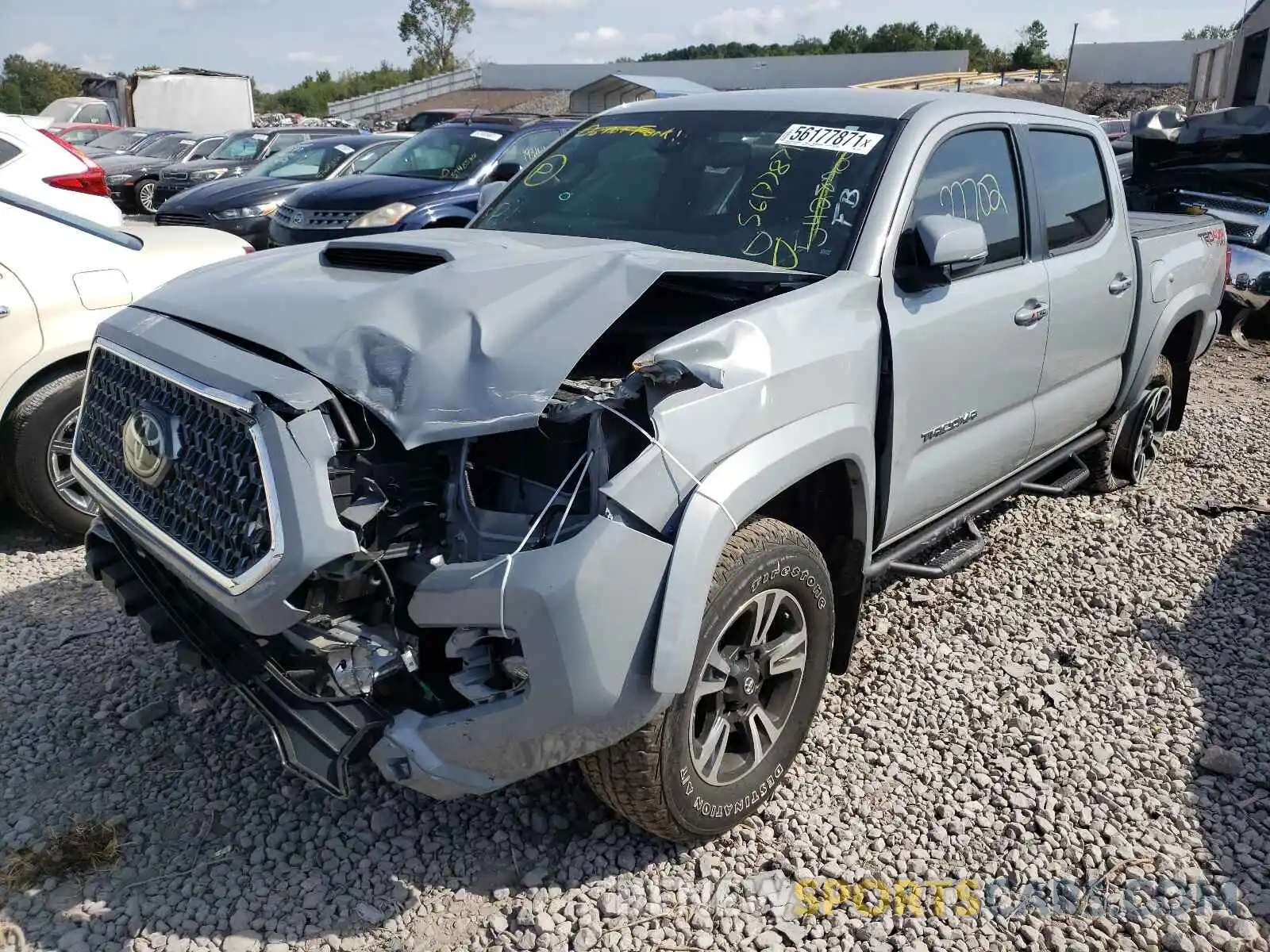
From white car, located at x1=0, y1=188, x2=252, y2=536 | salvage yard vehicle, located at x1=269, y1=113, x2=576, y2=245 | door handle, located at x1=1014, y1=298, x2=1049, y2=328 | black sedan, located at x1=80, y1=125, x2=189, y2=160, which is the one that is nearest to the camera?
door handle, located at x1=1014, y1=298, x2=1049, y2=328

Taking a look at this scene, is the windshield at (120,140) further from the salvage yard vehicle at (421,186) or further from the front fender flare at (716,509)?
the front fender flare at (716,509)

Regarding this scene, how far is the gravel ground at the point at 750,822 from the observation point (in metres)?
2.53

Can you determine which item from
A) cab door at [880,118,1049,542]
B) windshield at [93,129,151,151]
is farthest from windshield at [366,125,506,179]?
windshield at [93,129,151,151]

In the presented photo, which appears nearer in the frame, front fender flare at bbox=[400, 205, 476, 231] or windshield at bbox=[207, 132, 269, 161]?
front fender flare at bbox=[400, 205, 476, 231]

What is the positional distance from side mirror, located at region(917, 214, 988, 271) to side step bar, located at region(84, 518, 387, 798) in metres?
2.05

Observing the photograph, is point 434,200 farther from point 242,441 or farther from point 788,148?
point 242,441

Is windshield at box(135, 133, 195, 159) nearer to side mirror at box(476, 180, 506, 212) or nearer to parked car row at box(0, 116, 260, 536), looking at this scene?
parked car row at box(0, 116, 260, 536)

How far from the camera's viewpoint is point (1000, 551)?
15.7 ft

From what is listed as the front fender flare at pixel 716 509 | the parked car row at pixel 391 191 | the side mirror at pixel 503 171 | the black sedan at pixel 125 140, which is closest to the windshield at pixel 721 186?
the front fender flare at pixel 716 509

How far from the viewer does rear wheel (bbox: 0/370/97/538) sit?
427 centimetres

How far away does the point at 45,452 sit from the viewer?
4312 millimetres

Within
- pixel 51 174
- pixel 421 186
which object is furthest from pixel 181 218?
pixel 51 174

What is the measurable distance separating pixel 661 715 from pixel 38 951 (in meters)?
1.57

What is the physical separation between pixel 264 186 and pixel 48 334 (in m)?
8.80
